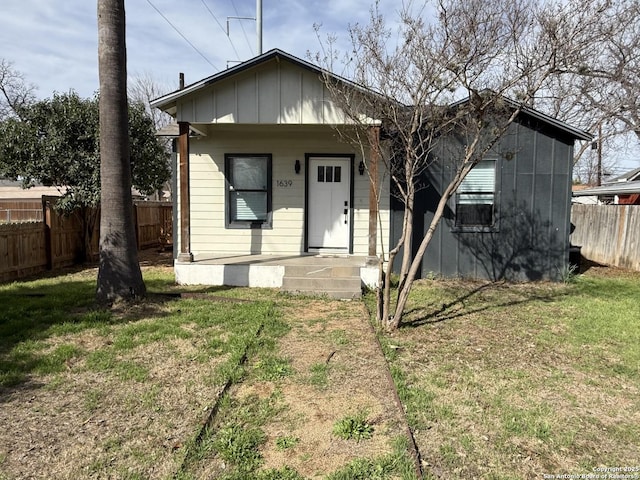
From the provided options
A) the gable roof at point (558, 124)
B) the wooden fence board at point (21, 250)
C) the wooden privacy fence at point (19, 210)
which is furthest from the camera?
the wooden privacy fence at point (19, 210)

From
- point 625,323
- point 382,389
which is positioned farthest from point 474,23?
point 625,323

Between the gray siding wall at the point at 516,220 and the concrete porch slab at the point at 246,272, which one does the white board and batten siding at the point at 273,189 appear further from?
the gray siding wall at the point at 516,220

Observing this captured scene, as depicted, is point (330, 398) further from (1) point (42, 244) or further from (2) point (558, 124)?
(1) point (42, 244)

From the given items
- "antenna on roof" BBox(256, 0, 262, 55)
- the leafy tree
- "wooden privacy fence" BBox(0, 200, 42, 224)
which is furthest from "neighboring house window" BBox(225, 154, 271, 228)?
"wooden privacy fence" BBox(0, 200, 42, 224)

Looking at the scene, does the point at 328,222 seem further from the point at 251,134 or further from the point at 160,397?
the point at 160,397

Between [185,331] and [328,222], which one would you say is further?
[328,222]

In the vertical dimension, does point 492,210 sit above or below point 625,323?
above

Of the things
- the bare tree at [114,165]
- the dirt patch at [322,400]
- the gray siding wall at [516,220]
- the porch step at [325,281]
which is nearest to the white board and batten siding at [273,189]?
the gray siding wall at [516,220]

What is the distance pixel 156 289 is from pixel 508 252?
667 centimetres

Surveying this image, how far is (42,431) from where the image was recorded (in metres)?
3.01

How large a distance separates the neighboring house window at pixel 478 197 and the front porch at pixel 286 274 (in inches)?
89.2

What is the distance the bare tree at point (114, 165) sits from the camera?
5910mm

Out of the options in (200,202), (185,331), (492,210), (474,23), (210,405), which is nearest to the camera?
(210,405)

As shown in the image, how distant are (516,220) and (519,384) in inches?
211
